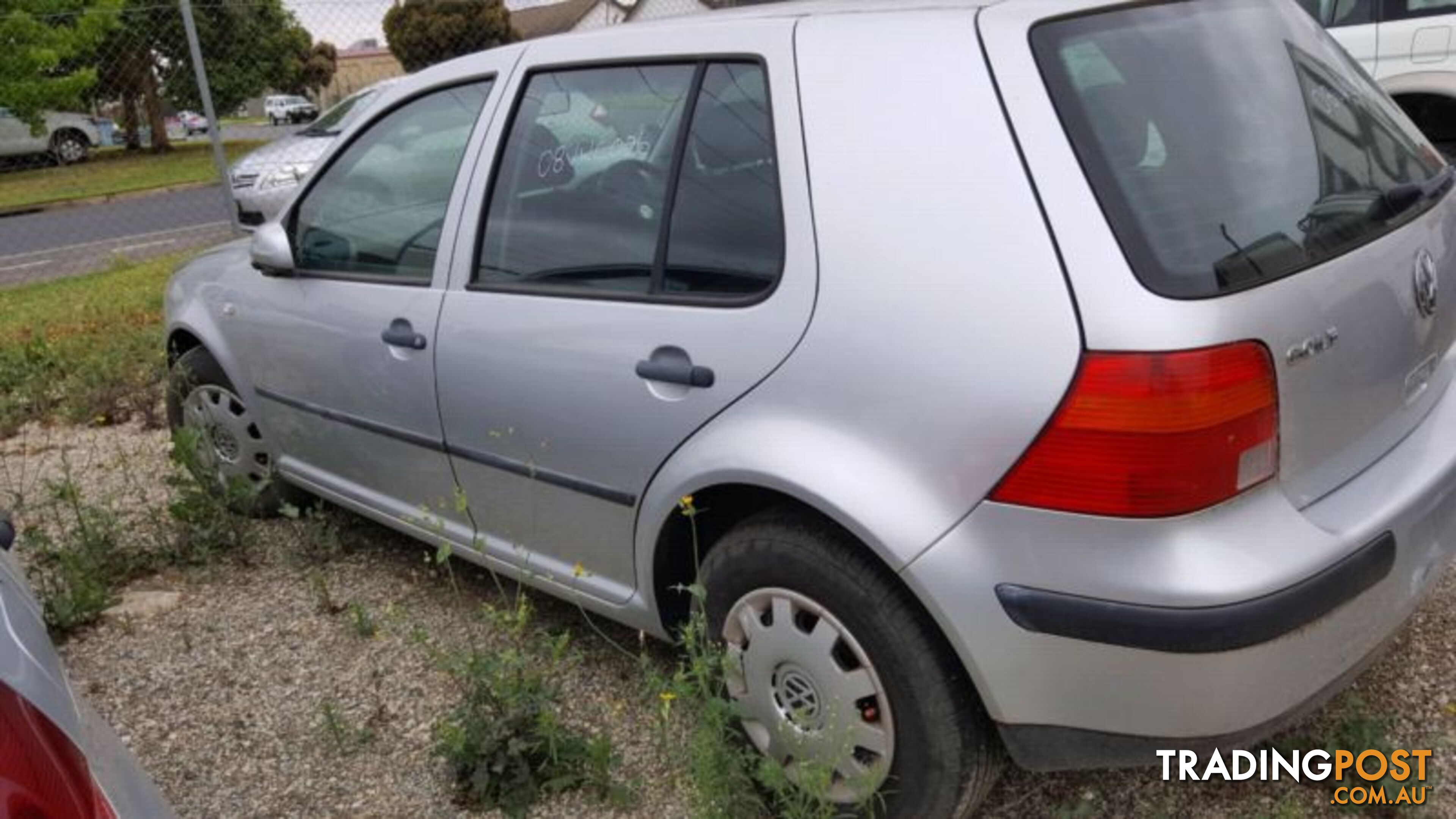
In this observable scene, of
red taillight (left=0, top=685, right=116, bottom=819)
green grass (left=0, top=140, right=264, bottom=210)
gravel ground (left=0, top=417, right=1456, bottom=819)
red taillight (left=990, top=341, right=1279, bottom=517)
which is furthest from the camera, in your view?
green grass (left=0, top=140, right=264, bottom=210)

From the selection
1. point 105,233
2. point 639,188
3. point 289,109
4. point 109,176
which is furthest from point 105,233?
point 289,109

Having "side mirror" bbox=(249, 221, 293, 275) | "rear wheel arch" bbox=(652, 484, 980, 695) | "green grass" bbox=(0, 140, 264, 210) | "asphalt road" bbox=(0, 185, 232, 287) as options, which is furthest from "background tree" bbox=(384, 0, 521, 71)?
"rear wheel arch" bbox=(652, 484, 980, 695)

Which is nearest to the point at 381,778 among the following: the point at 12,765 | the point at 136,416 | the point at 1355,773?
the point at 12,765

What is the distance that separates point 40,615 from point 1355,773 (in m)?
2.66

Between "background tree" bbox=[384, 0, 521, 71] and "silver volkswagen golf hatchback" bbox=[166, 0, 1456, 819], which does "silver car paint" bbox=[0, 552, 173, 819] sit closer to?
"silver volkswagen golf hatchback" bbox=[166, 0, 1456, 819]

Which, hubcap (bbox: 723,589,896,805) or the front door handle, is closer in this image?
hubcap (bbox: 723,589,896,805)

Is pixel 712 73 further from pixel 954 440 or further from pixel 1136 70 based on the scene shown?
pixel 954 440

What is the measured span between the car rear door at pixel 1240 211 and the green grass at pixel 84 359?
5.24 m

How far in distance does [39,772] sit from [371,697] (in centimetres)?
179

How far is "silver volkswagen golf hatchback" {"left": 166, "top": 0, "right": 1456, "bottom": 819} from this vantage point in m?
1.94

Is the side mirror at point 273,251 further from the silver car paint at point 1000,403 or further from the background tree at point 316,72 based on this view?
the background tree at point 316,72

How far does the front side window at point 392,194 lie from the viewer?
3234mm

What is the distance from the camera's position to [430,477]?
3303 mm

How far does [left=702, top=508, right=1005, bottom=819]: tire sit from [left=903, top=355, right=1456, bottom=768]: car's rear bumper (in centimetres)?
9
